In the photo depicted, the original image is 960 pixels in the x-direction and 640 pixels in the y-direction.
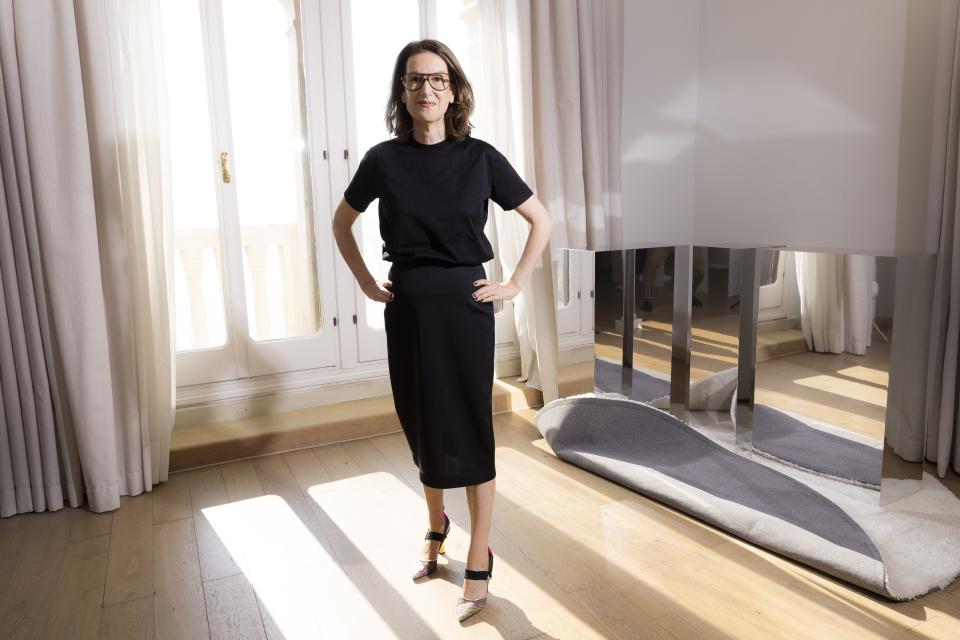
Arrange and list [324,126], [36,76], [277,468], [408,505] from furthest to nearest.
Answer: [324,126]
[277,468]
[408,505]
[36,76]

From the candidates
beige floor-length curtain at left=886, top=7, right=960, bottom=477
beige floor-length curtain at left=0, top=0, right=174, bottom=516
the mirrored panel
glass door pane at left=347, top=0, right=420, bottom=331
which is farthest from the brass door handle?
beige floor-length curtain at left=886, top=7, right=960, bottom=477

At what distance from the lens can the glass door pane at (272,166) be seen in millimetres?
2904

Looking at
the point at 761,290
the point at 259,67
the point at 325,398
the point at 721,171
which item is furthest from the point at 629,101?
the point at 325,398

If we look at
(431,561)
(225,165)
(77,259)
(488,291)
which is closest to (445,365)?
(488,291)

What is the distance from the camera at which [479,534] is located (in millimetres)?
1834

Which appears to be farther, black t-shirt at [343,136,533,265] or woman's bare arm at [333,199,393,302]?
woman's bare arm at [333,199,393,302]

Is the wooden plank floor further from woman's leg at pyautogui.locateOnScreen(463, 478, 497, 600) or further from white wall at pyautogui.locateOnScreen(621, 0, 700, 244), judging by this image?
white wall at pyautogui.locateOnScreen(621, 0, 700, 244)

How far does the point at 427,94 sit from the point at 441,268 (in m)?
0.41

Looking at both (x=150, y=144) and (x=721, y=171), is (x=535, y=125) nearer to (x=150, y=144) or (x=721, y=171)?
(x=721, y=171)

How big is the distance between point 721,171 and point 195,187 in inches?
A: 94.6

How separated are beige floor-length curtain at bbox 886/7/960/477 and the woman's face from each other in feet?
5.29

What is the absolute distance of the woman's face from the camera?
1.69 meters

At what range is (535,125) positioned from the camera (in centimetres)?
320

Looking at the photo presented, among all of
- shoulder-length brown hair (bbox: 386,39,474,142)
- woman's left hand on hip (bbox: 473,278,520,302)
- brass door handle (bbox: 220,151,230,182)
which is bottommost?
woman's left hand on hip (bbox: 473,278,520,302)
